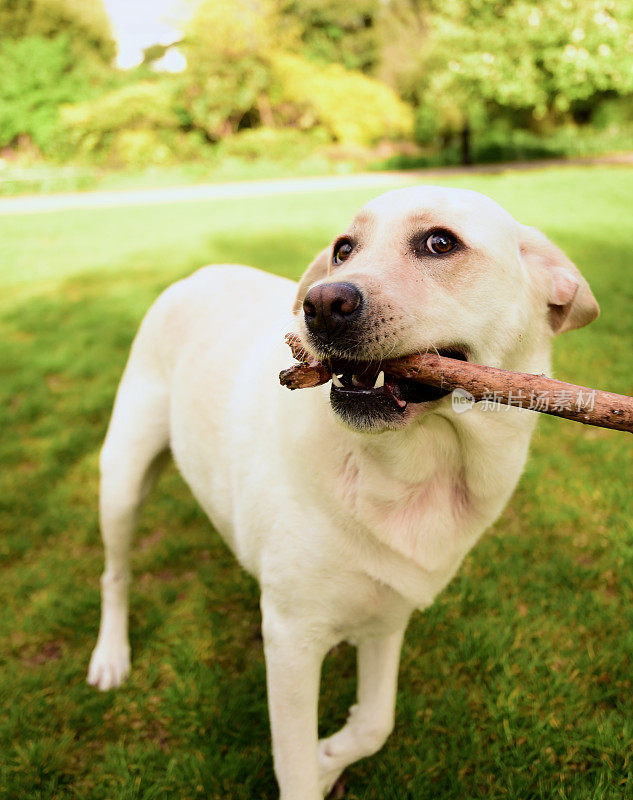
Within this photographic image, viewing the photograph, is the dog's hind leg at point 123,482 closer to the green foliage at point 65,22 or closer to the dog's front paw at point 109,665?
the dog's front paw at point 109,665

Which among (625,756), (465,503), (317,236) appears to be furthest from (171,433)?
(317,236)

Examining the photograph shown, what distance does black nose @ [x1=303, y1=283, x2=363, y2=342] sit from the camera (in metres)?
1.54

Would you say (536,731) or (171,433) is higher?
(171,433)

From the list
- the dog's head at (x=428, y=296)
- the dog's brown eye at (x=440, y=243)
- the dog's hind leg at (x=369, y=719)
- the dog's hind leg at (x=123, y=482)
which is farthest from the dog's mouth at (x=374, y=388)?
the dog's hind leg at (x=123, y=482)

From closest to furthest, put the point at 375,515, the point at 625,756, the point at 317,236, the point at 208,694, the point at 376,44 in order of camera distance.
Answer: the point at 375,515
the point at 625,756
the point at 208,694
the point at 317,236
the point at 376,44

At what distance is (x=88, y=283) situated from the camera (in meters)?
9.01

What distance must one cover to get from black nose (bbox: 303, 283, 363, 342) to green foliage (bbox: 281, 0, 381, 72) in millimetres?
33157

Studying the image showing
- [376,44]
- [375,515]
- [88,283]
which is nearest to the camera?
[375,515]

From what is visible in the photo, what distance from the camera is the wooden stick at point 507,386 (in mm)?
1492

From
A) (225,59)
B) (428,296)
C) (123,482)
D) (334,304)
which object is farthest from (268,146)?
(334,304)

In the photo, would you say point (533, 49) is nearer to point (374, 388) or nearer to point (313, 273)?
point (313, 273)

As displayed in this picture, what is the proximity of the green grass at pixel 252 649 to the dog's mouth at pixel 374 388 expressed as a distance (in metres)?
1.47

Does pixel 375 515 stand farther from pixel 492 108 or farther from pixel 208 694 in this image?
pixel 492 108

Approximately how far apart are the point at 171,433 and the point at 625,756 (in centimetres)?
212
